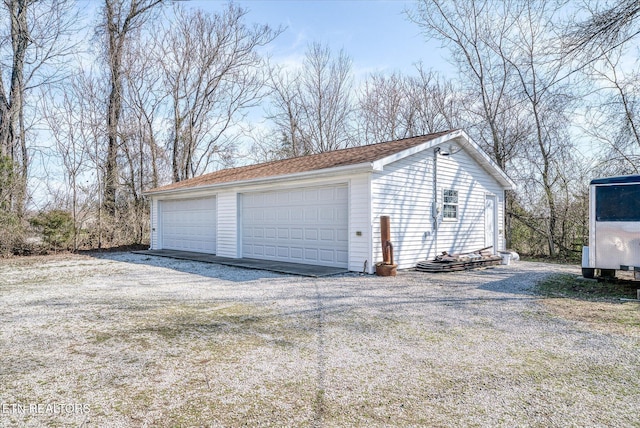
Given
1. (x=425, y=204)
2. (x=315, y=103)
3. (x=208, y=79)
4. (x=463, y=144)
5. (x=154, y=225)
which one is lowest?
(x=154, y=225)

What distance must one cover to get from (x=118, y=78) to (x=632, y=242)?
65.7 feet

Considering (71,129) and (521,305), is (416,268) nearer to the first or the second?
(521,305)

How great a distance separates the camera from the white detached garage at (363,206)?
8836 mm

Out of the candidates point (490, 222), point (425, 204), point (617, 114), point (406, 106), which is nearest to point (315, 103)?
point (406, 106)

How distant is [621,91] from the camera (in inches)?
466

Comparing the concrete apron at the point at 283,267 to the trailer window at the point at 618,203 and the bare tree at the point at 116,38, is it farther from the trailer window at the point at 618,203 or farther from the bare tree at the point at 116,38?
the bare tree at the point at 116,38

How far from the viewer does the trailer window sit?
21.7 feet

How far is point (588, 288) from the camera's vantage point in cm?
724

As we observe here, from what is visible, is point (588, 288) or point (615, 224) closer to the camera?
point (615, 224)

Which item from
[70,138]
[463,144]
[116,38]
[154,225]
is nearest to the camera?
[463,144]

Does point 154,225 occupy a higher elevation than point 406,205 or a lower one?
lower

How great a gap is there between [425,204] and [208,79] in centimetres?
1562

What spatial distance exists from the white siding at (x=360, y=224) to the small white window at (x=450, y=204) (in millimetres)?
3043

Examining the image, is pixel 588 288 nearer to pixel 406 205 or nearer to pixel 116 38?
pixel 406 205
